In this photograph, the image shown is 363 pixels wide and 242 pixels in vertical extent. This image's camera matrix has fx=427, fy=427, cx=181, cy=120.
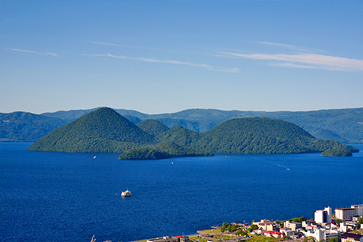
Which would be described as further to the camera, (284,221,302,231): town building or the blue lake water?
the blue lake water

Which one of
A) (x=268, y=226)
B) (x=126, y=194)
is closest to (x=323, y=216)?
(x=268, y=226)

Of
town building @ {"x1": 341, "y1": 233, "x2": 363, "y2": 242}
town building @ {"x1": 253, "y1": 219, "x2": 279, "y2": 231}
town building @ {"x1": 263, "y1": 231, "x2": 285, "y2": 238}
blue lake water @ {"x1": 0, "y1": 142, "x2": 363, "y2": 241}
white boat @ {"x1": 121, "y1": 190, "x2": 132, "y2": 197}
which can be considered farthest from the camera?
white boat @ {"x1": 121, "y1": 190, "x2": 132, "y2": 197}

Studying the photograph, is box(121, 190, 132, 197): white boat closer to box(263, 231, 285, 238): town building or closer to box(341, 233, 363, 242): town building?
box(263, 231, 285, 238): town building

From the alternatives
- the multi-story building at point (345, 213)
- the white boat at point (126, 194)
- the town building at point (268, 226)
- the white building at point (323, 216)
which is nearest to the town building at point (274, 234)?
the town building at point (268, 226)

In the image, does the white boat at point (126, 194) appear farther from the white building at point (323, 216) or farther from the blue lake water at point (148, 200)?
the white building at point (323, 216)

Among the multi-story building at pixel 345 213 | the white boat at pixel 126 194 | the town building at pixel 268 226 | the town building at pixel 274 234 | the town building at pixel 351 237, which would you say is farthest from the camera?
the white boat at pixel 126 194

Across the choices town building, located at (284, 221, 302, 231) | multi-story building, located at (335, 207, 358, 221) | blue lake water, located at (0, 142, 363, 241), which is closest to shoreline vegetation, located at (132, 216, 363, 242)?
town building, located at (284, 221, 302, 231)

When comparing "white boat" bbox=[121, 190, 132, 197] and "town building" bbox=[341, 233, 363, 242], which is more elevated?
"white boat" bbox=[121, 190, 132, 197]

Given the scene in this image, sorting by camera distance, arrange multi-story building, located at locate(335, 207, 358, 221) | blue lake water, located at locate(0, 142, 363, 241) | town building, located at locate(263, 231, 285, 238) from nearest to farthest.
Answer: town building, located at locate(263, 231, 285, 238) → blue lake water, located at locate(0, 142, 363, 241) → multi-story building, located at locate(335, 207, 358, 221)
